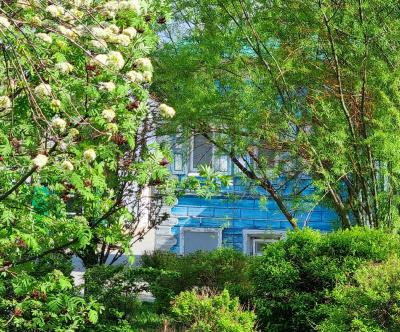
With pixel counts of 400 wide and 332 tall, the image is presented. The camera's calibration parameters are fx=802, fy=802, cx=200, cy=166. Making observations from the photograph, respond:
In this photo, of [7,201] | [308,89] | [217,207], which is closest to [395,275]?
[7,201]

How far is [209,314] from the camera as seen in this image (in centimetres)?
792

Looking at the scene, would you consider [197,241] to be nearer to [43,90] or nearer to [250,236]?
[250,236]

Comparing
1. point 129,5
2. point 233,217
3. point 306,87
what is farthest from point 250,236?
point 129,5

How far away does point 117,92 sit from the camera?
656 cm

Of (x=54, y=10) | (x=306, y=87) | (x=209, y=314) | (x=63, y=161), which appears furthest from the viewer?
(x=306, y=87)

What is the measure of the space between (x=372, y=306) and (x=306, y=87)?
5.57 meters

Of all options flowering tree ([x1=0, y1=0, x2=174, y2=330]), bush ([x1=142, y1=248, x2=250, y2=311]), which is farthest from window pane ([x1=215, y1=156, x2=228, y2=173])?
flowering tree ([x1=0, y1=0, x2=174, y2=330])

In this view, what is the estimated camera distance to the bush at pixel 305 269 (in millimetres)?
9273

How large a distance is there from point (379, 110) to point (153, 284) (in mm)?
3778

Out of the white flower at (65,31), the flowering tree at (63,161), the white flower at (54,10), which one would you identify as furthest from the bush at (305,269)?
the white flower at (54,10)

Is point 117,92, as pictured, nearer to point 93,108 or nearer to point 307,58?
point 93,108

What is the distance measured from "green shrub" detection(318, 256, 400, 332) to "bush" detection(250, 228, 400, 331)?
207cm

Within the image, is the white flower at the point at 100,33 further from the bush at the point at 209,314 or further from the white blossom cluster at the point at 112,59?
the bush at the point at 209,314

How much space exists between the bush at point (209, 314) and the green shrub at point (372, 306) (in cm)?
104
